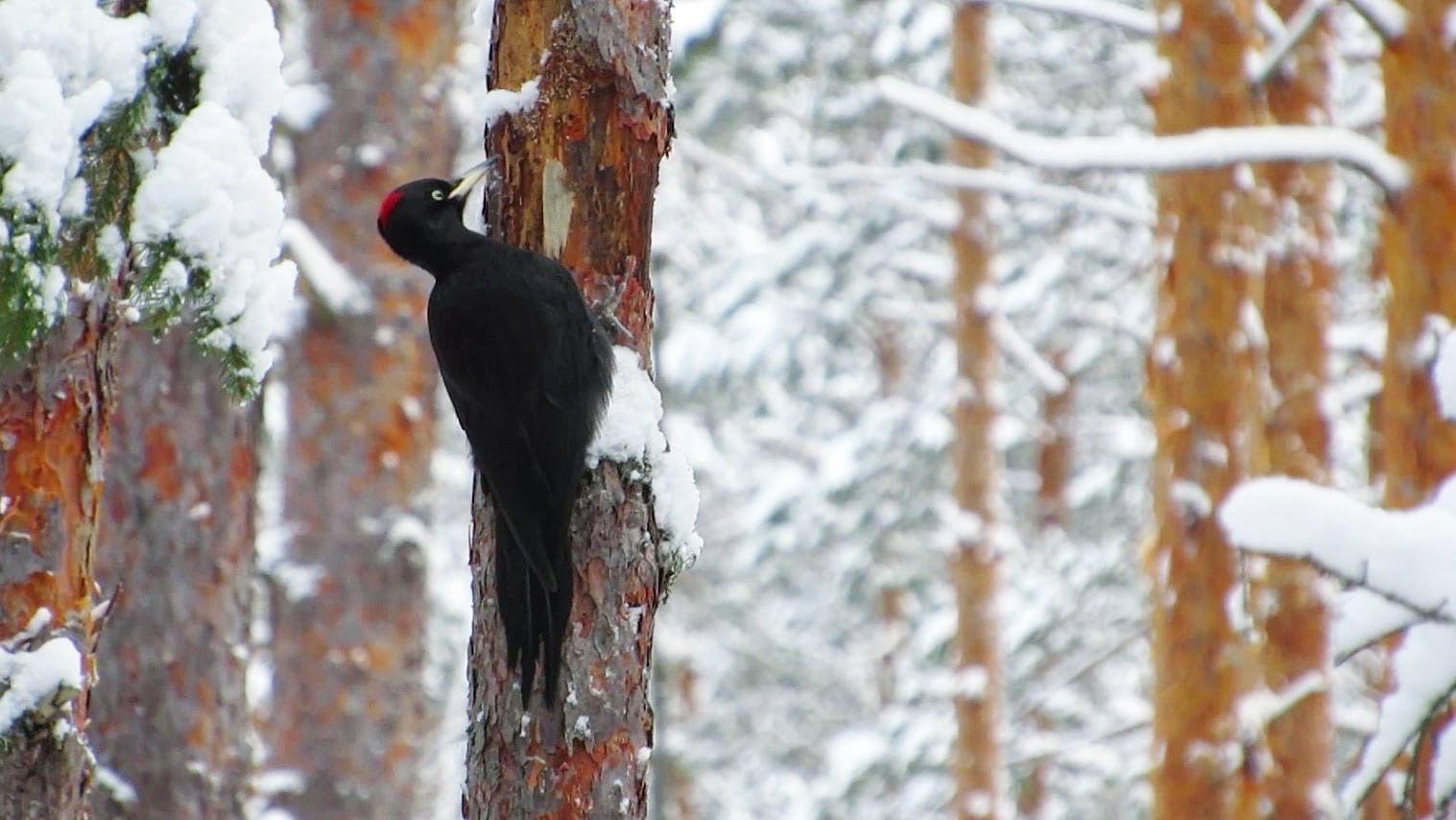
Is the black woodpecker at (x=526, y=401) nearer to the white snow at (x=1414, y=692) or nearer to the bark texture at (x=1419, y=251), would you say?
the white snow at (x=1414, y=692)

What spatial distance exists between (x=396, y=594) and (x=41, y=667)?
4.17m

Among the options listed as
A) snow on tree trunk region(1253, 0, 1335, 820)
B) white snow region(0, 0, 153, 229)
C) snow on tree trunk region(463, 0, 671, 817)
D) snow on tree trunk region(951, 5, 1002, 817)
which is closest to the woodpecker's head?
snow on tree trunk region(463, 0, 671, 817)

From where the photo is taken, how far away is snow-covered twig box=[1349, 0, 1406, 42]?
5.09 metres

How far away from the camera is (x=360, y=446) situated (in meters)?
7.10

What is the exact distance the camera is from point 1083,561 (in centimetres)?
1447

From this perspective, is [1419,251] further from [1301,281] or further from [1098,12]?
[1301,281]

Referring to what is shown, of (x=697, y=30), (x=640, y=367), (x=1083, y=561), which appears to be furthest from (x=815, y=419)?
(x=640, y=367)

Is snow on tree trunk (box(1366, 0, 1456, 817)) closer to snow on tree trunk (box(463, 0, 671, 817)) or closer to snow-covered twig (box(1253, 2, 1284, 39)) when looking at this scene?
snow-covered twig (box(1253, 2, 1284, 39))

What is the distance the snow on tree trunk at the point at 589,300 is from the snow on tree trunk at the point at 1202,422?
390 centimetres

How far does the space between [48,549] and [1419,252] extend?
3.99 meters

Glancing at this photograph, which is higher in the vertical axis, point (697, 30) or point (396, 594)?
point (697, 30)

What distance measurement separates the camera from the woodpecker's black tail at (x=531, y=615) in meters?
3.22

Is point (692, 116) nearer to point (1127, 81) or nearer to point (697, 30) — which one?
point (1127, 81)

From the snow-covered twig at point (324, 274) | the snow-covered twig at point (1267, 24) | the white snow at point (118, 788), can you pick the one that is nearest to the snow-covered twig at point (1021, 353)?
the snow-covered twig at point (1267, 24)
